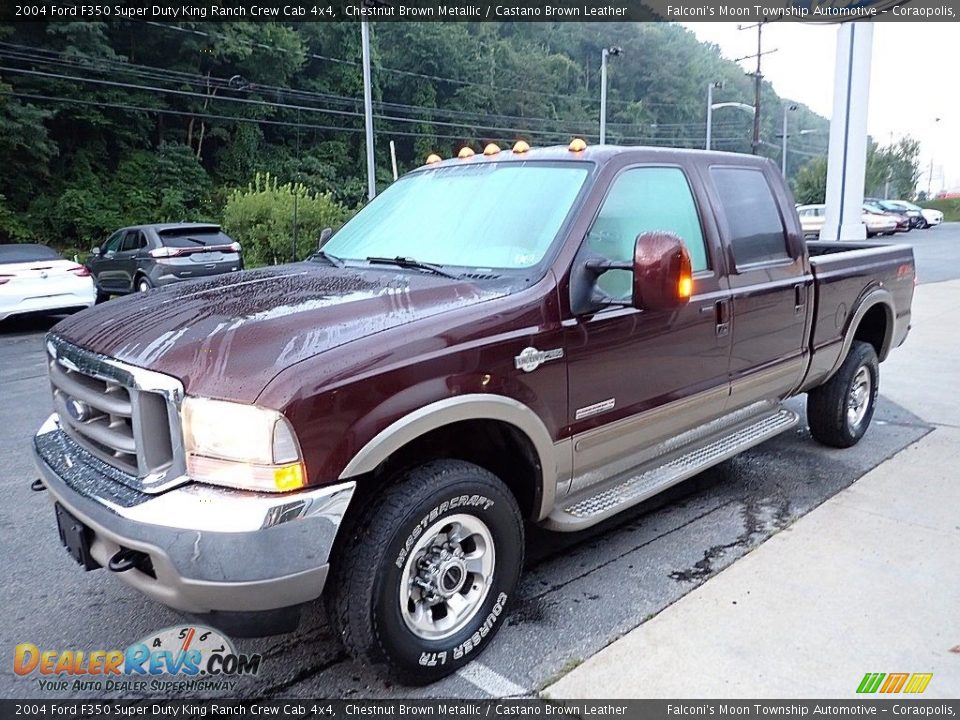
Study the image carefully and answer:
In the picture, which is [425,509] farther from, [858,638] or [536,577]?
[858,638]

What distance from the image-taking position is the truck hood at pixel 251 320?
2.35 metres

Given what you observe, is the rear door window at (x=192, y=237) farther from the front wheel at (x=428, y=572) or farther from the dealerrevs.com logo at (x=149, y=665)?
the front wheel at (x=428, y=572)

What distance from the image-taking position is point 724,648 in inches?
115

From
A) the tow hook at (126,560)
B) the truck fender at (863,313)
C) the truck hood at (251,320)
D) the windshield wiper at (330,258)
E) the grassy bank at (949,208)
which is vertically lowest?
the grassy bank at (949,208)

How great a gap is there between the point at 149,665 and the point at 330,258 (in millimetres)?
2023

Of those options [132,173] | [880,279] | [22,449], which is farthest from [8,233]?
[880,279]

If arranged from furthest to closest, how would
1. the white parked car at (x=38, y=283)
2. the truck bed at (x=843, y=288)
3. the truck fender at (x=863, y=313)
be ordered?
the white parked car at (x=38, y=283)
the truck fender at (x=863, y=313)
the truck bed at (x=843, y=288)

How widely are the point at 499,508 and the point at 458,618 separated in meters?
0.44

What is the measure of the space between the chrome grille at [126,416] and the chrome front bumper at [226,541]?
0.09m

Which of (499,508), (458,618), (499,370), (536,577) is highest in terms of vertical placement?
(499,370)

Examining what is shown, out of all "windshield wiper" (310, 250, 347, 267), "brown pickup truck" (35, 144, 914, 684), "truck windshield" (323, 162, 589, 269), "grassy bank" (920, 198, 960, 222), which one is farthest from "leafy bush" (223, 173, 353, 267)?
"grassy bank" (920, 198, 960, 222)

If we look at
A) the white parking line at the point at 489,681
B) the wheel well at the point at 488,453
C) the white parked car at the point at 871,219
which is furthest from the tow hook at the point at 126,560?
the white parked car at the point at 871,219

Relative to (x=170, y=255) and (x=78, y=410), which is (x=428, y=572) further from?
(x=170, y=255)

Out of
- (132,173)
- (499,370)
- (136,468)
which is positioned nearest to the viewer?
(136,468)
